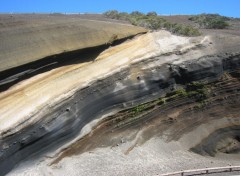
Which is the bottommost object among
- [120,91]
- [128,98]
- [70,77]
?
[128,98]

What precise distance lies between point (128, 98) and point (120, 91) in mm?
691

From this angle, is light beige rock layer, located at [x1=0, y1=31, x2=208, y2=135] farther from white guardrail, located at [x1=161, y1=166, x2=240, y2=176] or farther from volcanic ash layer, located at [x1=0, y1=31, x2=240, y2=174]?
white guardrail, located at [x1=161, y1=166, x2=240, y2=176]

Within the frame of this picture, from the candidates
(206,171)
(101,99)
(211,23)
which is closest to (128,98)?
(101,99)

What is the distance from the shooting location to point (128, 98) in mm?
24094

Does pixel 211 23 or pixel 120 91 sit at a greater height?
pixel 211 23

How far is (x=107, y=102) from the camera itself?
2325 centimetres

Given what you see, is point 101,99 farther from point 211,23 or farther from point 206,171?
point 211,23

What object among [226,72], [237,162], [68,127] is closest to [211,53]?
[226,72]

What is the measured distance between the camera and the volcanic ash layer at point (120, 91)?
63.4 feet

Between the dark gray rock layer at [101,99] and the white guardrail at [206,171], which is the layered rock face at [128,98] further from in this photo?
the white guardrail at [206,171]

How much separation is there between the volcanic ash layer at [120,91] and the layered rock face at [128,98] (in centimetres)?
4

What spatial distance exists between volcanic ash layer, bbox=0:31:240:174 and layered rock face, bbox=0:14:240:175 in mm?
42

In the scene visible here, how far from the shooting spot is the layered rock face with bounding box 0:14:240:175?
1962cm

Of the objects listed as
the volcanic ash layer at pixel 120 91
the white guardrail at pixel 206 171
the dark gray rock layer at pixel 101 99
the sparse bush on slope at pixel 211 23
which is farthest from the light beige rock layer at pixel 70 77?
the sparse bush on slope at pixel 211 23
